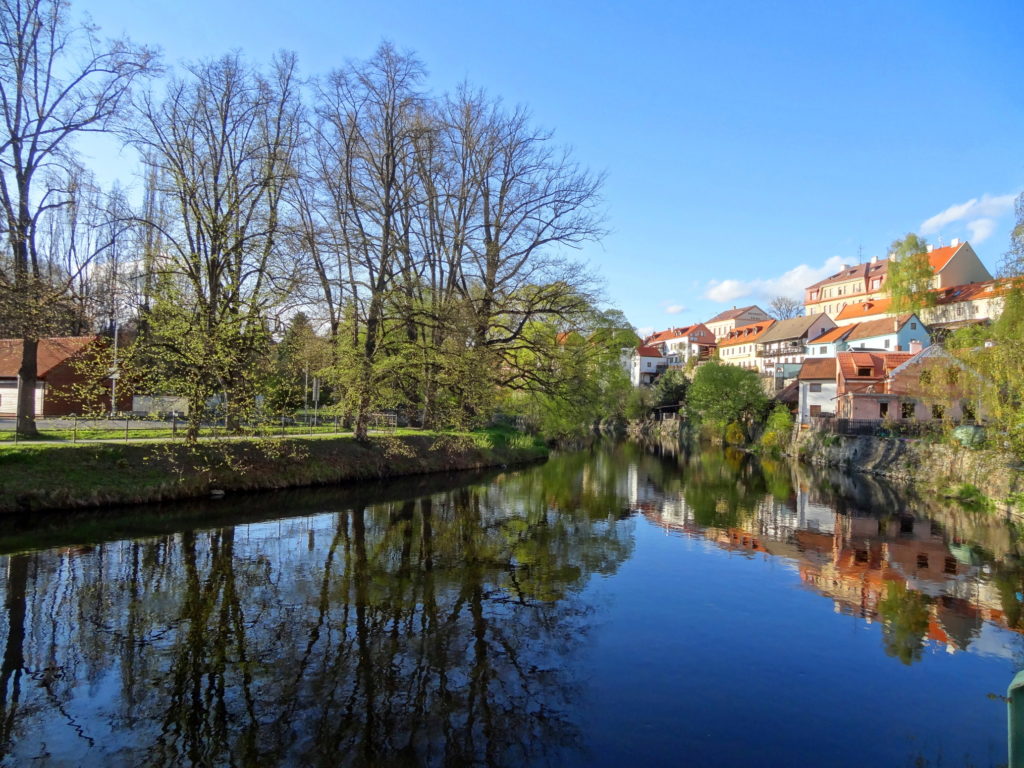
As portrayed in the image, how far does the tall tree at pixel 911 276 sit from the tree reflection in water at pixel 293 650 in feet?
219

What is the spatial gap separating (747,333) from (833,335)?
76.9 ft

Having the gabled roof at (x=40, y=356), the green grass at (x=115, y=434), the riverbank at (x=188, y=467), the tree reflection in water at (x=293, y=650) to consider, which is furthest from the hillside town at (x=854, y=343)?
the gabled roof at (x=40, y=356)

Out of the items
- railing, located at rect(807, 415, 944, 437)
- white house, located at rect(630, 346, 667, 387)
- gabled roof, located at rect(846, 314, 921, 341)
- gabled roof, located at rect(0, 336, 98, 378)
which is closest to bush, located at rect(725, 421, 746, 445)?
railing, located at rect(807, 415, 944, 437)

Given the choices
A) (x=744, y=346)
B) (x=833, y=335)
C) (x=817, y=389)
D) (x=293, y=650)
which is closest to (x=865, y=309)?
(x=833, y=335)

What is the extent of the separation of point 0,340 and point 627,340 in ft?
117

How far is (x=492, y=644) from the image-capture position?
9312 millimetres

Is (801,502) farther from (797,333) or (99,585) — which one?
(797,333)

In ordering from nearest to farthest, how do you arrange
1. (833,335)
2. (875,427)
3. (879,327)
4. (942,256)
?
(875,427) < (879,327) < (833,335) < (942,256)

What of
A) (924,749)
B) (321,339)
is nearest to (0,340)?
(321,339)

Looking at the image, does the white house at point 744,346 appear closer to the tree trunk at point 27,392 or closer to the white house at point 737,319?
the white house at point 737,319

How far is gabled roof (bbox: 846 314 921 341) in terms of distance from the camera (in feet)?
211

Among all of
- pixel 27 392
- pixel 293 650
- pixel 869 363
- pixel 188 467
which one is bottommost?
pixel 293 650

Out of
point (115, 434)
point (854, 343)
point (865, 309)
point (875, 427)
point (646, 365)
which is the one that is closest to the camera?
point (115, 434)

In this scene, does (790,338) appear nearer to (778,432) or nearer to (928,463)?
(778,432)
